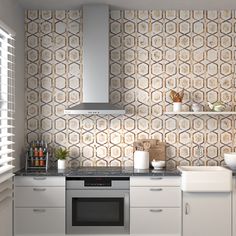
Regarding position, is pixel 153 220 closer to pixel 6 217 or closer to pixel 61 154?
pixel 61 154

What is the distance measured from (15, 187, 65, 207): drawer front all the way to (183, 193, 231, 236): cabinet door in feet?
4.16

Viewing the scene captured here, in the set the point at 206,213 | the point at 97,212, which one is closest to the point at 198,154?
the point at 206,213

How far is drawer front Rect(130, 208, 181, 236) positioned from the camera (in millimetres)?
4270

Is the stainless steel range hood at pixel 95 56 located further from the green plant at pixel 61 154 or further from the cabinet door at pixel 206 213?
the cabinet door at pixel 206 213

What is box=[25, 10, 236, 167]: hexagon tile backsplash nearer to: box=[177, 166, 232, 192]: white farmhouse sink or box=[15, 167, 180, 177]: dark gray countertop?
box=[15, 167, 180, 177]: dark gray countertop

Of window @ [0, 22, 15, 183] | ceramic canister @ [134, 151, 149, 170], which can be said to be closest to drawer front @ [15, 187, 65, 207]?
window @ [0, 22, 15, 183]

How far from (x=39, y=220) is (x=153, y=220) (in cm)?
116

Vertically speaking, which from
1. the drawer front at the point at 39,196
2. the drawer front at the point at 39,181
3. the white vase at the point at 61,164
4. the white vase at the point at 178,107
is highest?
the white vase at the point at 178,107

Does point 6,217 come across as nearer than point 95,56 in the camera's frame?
Yes

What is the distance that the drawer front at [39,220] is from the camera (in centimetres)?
426

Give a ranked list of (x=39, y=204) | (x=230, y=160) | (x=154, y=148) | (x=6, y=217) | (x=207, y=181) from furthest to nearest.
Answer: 1. (x=154, y=148)
2. (x=230, y=160)
3. (x=39, y=204)
4. (x=207, y=181)
5. (x=6, y=217)

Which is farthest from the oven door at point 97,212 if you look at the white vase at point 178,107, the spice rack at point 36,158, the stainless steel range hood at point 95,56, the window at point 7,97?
the white vase at point 178,107

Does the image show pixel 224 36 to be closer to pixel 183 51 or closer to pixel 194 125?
pixel 183 51

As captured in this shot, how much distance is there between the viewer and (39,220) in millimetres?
4266
